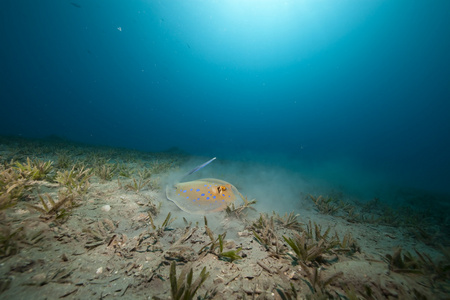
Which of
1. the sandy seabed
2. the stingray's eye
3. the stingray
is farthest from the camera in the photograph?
the stingray's eye

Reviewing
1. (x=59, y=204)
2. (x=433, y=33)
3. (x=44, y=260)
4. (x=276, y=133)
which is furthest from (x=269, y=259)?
(x=276, y=133)

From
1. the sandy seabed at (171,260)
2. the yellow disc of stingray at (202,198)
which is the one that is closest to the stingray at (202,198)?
the yellow disc of stingray at (202,198)

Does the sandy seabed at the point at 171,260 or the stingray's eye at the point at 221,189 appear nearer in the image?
the sandy seabed at the point at 171,260

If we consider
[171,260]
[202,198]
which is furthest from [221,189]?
[171,260]

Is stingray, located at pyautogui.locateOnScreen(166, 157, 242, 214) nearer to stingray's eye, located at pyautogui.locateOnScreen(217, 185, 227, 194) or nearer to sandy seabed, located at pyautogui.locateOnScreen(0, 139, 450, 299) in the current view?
stingray's eye, located at pyautogui.locateOnScreen(217, 185, 227, 194)

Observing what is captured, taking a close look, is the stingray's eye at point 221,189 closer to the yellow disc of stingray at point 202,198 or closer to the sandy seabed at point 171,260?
the yellow disc of stingray at point 202,198

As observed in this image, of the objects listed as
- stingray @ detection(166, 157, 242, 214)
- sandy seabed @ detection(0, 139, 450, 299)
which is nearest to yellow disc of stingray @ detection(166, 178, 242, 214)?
stingray @ detection(166, 157, 242, 214)

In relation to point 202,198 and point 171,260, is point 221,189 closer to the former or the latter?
point 202,198

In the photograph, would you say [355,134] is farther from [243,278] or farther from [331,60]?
[243,278]

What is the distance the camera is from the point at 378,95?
56.3 m

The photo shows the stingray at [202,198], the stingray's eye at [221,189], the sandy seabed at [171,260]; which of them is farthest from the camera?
the stingray's eye at [221,189]

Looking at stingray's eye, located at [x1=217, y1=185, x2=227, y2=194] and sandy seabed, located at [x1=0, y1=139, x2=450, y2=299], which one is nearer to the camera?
sandy seabed, located at [x1=0, y1=139, x2=450, y2=299]

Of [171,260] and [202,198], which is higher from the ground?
[202,198]

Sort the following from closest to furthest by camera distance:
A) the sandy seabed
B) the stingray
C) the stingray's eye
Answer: the sandy seabed → the stingray → the stingray's eye
